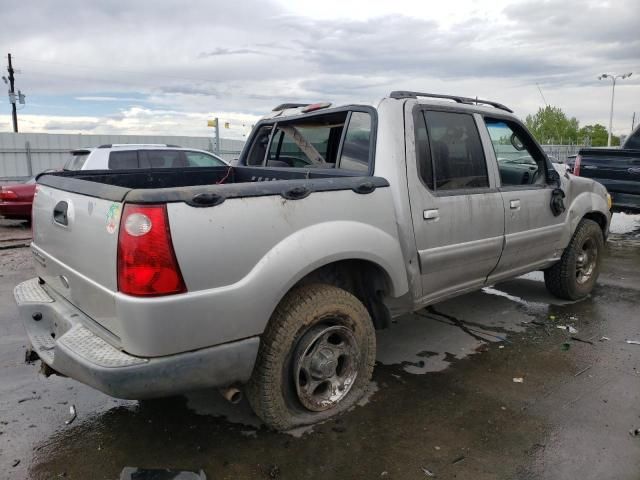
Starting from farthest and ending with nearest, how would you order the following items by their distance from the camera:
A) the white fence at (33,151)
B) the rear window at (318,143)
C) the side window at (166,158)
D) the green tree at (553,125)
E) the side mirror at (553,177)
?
the green tree at (553,125) → the white fence at (33,151) → the side window at (166,158) → the side mirror at (553,177) → the rear window at (318,143)

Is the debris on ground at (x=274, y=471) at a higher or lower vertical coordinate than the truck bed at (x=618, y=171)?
lower

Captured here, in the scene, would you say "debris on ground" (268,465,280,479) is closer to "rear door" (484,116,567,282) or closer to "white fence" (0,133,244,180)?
"rear door" (484,116,567,282)

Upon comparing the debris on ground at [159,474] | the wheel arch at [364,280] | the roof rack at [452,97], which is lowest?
the debris on ground at [159,474]

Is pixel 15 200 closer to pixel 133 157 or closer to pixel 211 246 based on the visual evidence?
pixel 133 157

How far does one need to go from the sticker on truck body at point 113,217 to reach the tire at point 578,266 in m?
4.29

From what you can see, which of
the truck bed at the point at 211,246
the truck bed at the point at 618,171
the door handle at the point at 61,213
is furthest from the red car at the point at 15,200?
the truck bed at the point at 618,171

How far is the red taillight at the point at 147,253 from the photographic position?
2236 millimetres

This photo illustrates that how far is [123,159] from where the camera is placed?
923 cm

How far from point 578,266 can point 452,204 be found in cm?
251

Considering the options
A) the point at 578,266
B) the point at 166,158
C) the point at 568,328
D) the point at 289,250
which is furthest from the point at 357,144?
the point at 166,158

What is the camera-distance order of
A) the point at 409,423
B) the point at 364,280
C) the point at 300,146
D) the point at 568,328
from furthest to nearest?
the point at 568,328
the point at 300,146
the point at 364,280
the point at 409,423

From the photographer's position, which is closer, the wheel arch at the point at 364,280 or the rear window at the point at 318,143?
the wheel arch at the point at 364,280

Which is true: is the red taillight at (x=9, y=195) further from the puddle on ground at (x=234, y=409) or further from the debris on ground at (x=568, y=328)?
the debris on ground at (x=568, y=328)

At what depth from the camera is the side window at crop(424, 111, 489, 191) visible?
356 centimetres
